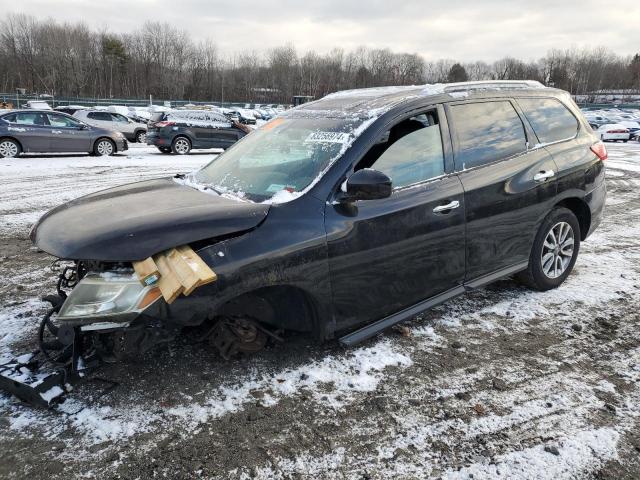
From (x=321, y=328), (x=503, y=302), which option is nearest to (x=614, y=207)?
(x=503, y=302)

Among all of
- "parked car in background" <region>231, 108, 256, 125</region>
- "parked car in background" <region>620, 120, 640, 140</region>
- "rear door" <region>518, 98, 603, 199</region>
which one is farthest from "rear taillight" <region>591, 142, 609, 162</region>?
"parked car in background" <region>231, 108, 256, 125</region>

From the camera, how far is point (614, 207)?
28.9 feet

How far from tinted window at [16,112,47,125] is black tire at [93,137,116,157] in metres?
1.64

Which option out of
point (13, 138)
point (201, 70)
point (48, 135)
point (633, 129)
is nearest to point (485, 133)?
point (48, 135)

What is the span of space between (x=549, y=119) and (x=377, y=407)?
3.28 m

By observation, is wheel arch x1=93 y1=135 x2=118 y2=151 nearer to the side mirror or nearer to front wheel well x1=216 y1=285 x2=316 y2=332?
front wheel well x1=216 y1=285 x2=316 y2=332

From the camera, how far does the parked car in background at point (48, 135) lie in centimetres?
1453

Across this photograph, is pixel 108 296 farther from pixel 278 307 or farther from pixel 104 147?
pixel 104 147

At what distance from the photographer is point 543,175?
4.22 metres

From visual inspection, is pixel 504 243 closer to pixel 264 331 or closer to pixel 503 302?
pixel 503 302

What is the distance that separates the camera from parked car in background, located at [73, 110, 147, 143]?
68.1 ft

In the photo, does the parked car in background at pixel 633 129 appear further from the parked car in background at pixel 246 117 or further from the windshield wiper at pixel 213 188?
the windshield wiper at pixel 213 188

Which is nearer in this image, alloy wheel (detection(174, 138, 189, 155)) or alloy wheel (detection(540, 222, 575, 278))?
alloy wheel (detection(540, 222, 575, 278))

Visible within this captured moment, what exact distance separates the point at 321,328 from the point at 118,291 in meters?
1.23
